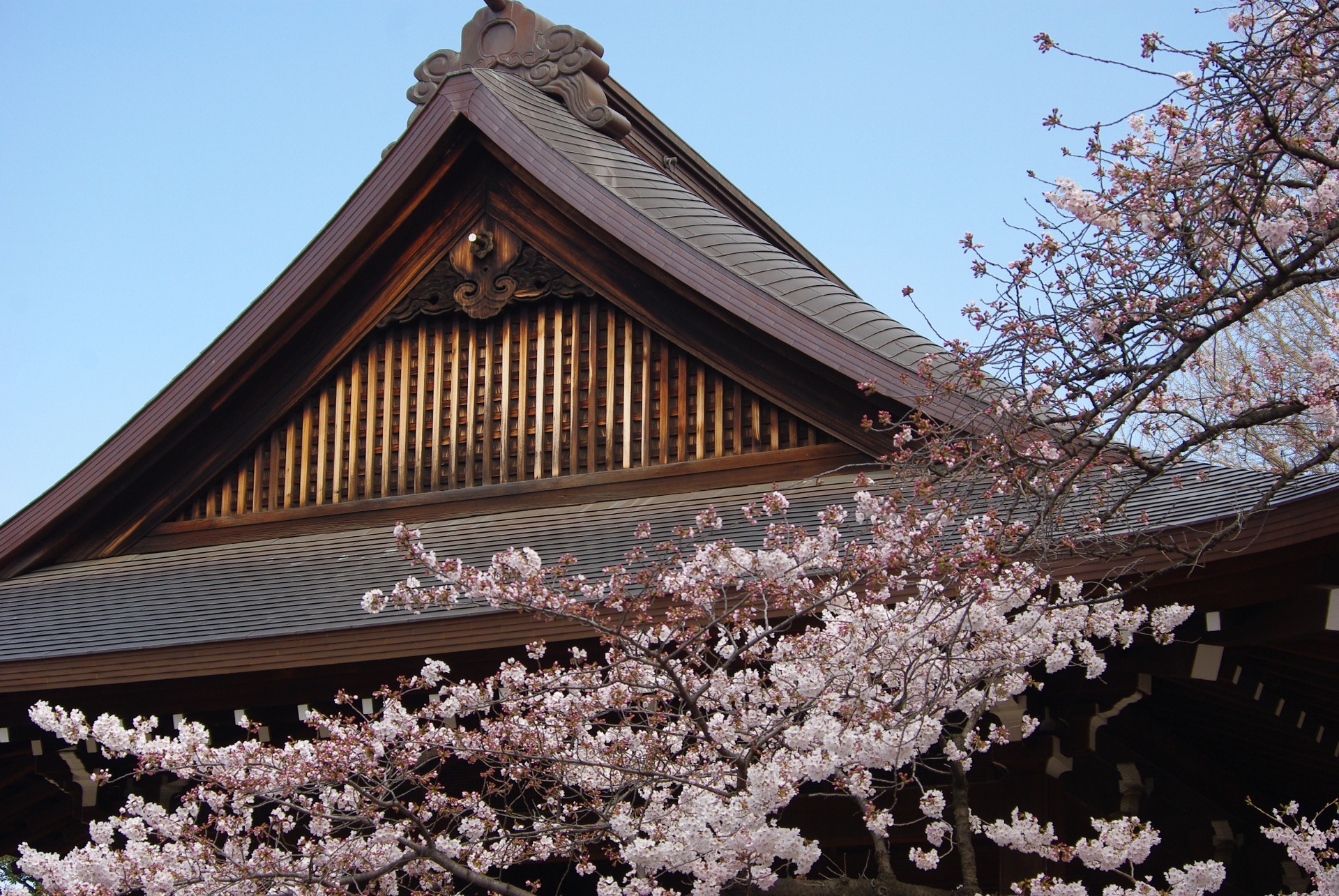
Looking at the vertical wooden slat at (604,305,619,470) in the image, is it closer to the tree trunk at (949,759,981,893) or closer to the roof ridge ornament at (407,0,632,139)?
the roof ridge ornament at (407,0,632,139)

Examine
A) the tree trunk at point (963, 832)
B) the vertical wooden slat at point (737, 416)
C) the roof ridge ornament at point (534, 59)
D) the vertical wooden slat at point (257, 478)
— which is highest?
the roof ridge ornament at point (534, 59)

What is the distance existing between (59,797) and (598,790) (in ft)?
12.3

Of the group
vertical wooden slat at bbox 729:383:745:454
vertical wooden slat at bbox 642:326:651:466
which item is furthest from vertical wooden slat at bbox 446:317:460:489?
vertical wooden slat at bbox 729:383:745:454

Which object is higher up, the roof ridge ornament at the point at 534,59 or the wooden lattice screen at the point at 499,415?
the roof ridge ornament at the point at 534,59

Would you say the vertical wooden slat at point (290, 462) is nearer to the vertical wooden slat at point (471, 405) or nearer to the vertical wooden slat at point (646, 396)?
the vertical wooden slat at point (471, 405)

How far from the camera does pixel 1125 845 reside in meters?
4.39

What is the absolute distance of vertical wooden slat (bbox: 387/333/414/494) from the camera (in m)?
7.59

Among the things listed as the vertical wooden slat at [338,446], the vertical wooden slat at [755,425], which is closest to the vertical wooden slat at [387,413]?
the vertical wooden slat at [338,446]

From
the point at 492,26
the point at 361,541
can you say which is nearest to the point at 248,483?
the point at 361,541

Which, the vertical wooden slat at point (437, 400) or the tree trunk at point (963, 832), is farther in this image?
the vertical wooden slat at point (437, 400)

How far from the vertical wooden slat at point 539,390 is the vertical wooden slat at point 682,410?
2.29 ft

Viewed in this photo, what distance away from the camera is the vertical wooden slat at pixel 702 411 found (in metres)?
7.00

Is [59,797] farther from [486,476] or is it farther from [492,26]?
[492,26]

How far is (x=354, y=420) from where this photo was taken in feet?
25.5
